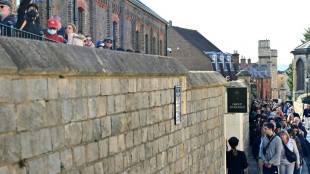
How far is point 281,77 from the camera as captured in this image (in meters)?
192

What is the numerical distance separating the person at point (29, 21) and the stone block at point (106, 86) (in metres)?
1.63

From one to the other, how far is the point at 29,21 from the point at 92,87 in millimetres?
2643

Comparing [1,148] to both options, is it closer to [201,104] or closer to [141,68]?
[141,68]

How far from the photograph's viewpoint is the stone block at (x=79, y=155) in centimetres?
608

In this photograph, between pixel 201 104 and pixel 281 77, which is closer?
pixel 201 104

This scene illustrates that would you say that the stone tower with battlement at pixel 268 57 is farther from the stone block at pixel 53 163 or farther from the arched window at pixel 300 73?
the stone block at pixel 53 163

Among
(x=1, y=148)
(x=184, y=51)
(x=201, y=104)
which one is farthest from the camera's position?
(x=184, y=51)

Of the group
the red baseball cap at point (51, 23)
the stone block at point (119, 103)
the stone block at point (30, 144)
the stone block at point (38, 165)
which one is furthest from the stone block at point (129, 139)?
the stone block at point (30, 144)

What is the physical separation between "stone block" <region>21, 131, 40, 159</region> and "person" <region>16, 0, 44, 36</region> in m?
3.17

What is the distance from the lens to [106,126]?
22.9 feet

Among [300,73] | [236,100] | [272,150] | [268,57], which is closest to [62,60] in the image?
[272,150]

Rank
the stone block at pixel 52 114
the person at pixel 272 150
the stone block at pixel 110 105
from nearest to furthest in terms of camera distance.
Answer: the stone block at pixel 52 114 → the stone block at pixel 110 105 → the person at pixel 272 150

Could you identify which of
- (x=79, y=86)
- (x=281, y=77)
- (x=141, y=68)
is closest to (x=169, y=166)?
(x=141, y=68)

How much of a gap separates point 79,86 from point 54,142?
2.55 ft
